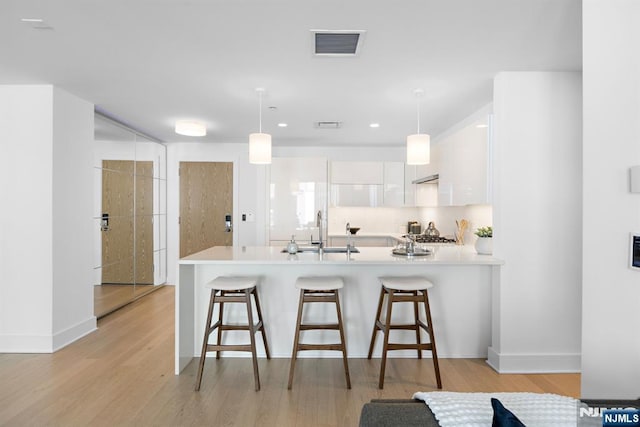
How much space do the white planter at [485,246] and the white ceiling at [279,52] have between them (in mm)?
1358

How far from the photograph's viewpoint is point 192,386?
9.02ft

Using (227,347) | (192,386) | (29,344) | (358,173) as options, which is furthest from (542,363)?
(29,344)

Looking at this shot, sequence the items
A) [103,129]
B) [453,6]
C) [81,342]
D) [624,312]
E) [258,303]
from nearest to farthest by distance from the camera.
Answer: [624,312], [453,6], [258,303], [81,342], [103,129]

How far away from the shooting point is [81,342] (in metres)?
3.65

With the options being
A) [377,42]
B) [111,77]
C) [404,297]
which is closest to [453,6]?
[377,42]

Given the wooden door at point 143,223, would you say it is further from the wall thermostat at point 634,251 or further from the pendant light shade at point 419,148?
the wall thermostat at point 634,251

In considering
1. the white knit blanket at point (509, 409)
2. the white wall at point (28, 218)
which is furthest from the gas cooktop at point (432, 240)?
the white wall at point (28, 218)

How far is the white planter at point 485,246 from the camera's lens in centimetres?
334

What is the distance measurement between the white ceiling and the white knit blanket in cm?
190

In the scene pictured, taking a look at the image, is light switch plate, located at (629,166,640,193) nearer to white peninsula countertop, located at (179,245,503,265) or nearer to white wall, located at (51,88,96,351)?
white peninsula countertop, located at (179,245,503,265)

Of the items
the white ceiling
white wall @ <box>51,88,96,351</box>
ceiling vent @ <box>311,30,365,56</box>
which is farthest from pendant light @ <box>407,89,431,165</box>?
white wall @ <box>51,88,96,351</box>

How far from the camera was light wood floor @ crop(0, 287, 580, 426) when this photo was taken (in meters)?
2.35

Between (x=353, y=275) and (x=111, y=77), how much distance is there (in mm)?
2637

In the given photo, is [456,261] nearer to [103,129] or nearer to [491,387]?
[491,387]
